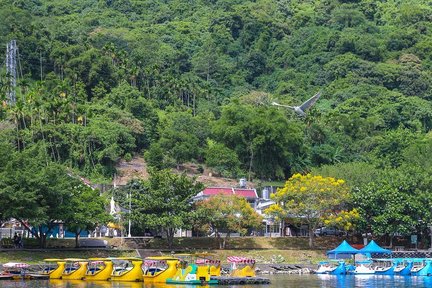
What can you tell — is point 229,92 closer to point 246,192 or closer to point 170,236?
point 246,192

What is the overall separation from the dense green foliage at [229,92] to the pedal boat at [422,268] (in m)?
8.87

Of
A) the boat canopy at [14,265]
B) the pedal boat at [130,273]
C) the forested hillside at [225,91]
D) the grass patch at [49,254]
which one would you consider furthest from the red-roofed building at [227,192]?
the boat canopy at [14,265]

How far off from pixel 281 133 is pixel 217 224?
1307 inches

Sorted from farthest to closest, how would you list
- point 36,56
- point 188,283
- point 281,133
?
point 36,56
point 281,133
point 188,283

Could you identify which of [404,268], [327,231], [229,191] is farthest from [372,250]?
[229,191]

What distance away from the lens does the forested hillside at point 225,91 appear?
350 ft

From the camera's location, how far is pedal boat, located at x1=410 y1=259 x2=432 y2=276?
74562mm

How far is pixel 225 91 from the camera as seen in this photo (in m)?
161

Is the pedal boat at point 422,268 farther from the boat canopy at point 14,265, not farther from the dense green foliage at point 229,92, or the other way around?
the boat canopy at point 14,265

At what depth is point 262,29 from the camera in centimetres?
18750

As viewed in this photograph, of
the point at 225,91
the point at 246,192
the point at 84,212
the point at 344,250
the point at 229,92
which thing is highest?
the point at 225,91

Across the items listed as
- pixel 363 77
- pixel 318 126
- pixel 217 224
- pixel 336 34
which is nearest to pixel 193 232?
pixel 217 224

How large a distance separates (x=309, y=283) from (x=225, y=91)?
9944cm

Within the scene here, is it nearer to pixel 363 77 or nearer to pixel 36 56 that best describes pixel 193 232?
pixel 36 56
